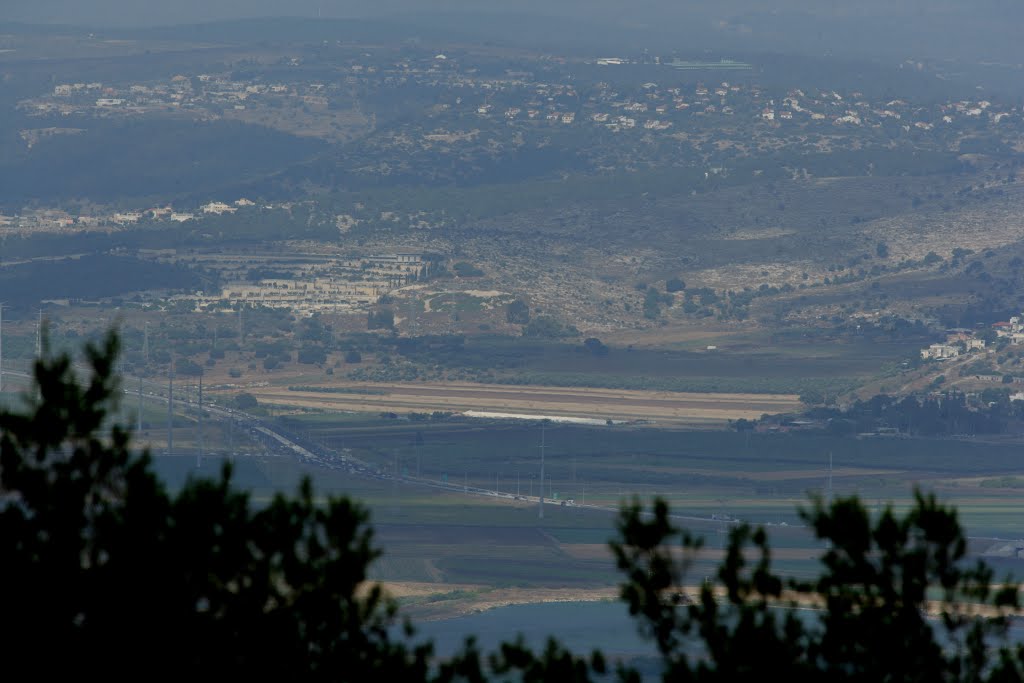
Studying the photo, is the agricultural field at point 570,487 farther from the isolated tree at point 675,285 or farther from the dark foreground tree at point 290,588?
the dark foreground tree at point 290,588

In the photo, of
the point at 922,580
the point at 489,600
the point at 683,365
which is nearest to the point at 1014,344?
the point at 683,365

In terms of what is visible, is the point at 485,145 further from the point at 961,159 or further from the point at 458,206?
the point at 961,159

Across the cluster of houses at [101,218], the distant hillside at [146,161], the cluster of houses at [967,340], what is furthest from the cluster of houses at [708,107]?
the cluster of houses at [967,340]

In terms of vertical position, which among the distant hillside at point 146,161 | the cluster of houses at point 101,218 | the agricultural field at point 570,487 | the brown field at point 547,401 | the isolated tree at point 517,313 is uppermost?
the distant hillside at point 146,161

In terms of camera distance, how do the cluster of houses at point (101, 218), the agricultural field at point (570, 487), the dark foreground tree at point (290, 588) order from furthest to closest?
the cluster of houses at point (101, 218), the agricultural field at point (570, 487), the dark foreground tree at point (290, 588)

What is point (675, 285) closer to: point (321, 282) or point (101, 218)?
point (321, 282)

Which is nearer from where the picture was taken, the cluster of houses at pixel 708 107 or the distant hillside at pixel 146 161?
Answer: the cluster of houses at pixel 708 107

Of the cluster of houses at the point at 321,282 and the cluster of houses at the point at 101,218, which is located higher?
the cluster of houses at the point at 101,218

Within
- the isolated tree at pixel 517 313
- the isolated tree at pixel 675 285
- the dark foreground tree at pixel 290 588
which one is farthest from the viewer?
the isolated tree at pixel 675 285
